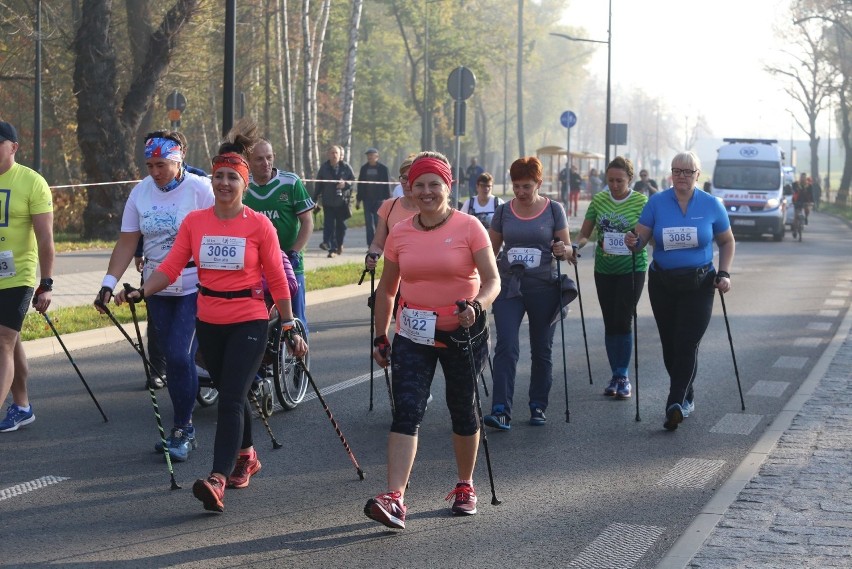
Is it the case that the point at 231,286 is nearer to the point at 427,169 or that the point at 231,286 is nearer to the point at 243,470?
the point at 243,470

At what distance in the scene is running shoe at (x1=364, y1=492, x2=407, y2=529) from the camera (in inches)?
229

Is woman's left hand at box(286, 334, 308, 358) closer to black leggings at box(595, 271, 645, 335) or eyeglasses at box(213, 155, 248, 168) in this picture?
eyeglasses at box(213, 155, 248, 168)

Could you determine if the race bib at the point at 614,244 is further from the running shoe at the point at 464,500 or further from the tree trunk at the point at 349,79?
the tree trunk at the point at 349,79

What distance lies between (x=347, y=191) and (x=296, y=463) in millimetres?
15324

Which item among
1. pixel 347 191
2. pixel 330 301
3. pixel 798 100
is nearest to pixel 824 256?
pixel 347 191

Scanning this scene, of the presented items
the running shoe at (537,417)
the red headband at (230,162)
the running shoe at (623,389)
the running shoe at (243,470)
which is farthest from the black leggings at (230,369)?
the running shoe at (623,389)

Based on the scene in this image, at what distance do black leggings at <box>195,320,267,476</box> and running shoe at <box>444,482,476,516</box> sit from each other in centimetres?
108

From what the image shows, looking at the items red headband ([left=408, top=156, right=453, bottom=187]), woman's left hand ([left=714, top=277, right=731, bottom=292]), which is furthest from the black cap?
woman's left hand ([left=714, top=277, right=731, bottom=292])

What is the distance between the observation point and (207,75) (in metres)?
38.4

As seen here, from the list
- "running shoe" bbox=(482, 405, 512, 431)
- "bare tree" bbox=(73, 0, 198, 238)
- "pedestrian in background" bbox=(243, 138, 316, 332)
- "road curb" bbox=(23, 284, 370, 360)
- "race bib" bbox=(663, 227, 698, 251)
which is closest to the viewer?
"running shoe" bbox=(482, 405, 512, 431)

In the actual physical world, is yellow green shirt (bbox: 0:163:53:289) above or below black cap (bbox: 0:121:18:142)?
below

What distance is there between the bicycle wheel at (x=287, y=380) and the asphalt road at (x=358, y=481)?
0.30ft

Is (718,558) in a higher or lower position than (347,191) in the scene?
lower

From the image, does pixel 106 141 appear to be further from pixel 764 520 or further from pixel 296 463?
pixel 764 520
